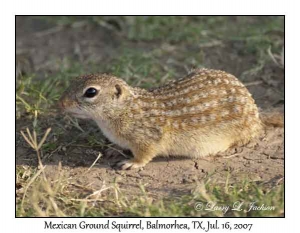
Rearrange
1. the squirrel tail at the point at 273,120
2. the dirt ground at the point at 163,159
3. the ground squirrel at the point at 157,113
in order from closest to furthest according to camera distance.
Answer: the dirt ground at the point at 163,159 → the ground squirrel at the point at 157,113 → the squirrel tail at the point at 273,120

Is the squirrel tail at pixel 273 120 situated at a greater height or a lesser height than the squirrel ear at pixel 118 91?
lesser

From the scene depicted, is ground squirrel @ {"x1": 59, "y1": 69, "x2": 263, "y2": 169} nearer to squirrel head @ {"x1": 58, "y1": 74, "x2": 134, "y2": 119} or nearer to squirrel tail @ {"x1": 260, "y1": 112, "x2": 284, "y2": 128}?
squirrel head @ {"x1": 58, "y1": 74, "x2": 134, "y2": 119}

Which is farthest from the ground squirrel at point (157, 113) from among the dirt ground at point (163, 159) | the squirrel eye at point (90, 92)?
the dirt ground at point (163, 159)

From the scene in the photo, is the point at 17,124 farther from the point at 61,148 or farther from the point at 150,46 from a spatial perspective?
the point at 150,46

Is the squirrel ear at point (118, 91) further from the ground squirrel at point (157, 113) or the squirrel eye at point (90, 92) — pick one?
the squirrel eye at point (90, 92)

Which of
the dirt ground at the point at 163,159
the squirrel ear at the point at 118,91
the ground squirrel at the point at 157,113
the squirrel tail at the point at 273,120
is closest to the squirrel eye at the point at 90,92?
the ground squirrel at the point at 157,113

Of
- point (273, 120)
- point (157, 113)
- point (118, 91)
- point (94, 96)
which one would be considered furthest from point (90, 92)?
point (273, 120)

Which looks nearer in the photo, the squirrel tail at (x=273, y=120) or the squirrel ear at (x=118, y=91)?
the squirrel ear at (x=118, y=91)

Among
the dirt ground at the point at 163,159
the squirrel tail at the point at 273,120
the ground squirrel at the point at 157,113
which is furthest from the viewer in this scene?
the squirrel tail at the point at 273,120

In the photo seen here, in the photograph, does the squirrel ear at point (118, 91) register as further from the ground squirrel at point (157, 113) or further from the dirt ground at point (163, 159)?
the dirt ground at point (163, 159)
